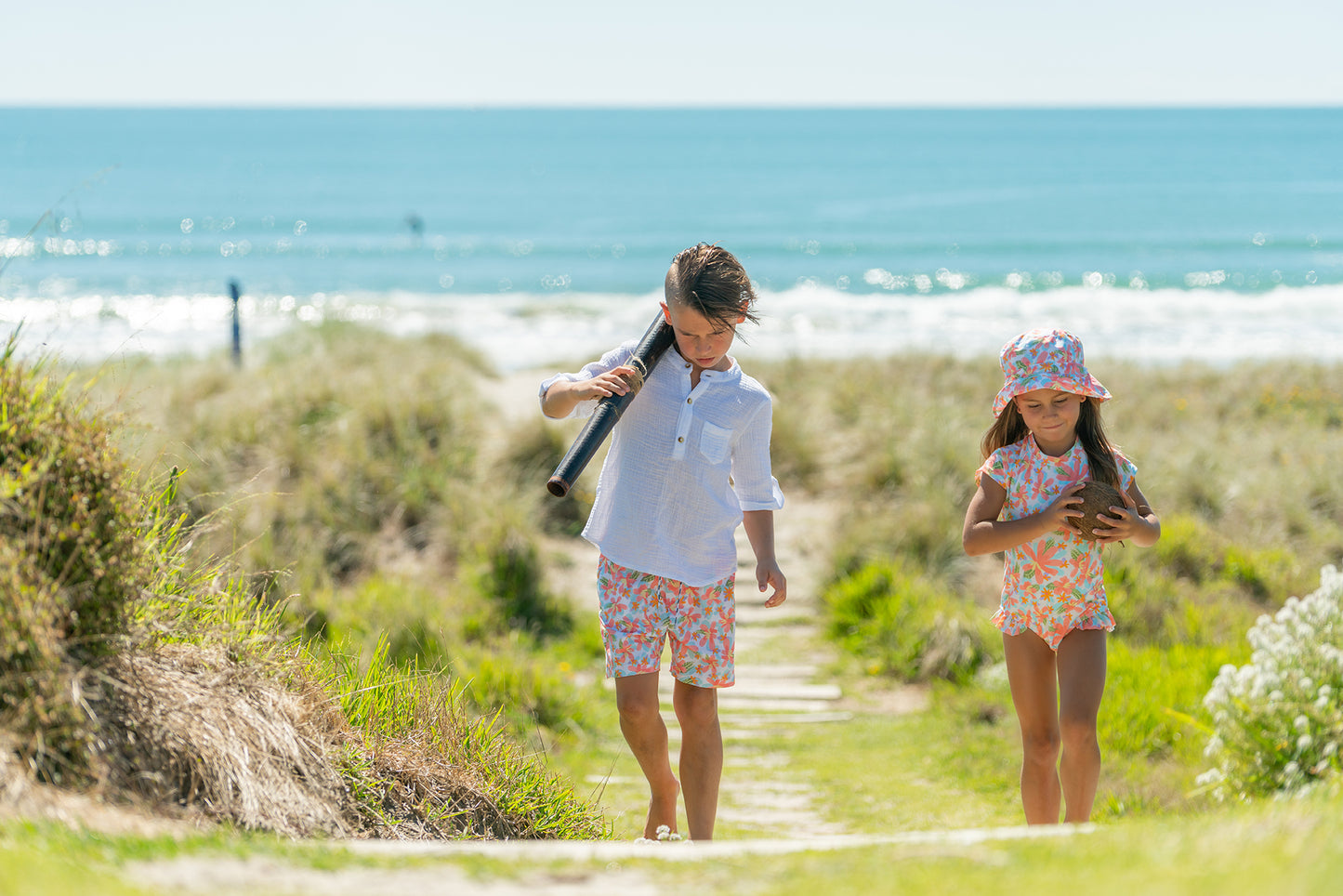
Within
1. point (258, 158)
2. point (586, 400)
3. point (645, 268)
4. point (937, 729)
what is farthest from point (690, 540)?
point (258, 158)

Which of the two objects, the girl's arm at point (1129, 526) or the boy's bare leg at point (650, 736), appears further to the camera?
the boy's bare leg at point (650, 736)

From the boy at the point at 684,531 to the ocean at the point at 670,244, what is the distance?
72.3 inches

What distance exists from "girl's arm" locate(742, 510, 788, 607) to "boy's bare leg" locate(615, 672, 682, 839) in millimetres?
486

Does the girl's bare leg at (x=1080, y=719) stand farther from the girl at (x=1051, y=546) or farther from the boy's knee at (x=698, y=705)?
the boy's knee at (x=698, y=705)

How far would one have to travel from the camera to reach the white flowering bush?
11.8 ft

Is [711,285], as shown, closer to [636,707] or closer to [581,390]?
[581,390]

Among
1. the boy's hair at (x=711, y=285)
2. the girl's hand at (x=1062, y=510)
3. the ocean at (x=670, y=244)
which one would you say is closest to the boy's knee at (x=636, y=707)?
the boy's hair at (x=711, y=285)

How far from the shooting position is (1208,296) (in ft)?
107

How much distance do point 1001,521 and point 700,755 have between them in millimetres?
1286

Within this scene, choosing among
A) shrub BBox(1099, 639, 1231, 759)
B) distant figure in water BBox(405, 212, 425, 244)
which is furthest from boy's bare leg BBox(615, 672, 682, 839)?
distant figure in water BBox(405, 212, 425, 244)

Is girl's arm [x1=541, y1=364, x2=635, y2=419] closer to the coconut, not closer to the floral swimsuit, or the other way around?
the floral swimsuit

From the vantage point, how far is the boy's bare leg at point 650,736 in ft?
12.1

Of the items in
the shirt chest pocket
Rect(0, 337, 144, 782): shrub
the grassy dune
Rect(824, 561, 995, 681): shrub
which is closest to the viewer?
Rect(0, 337, 144, 782): shrub

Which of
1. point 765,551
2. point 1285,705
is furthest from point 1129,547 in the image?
point 765,551
